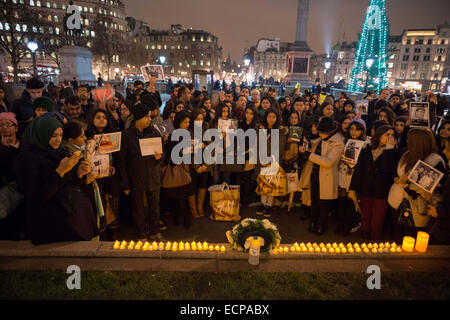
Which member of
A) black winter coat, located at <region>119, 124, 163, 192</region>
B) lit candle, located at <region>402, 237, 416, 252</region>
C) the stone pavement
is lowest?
the stone pavement

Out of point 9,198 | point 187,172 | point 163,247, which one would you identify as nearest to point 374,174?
point 187,172

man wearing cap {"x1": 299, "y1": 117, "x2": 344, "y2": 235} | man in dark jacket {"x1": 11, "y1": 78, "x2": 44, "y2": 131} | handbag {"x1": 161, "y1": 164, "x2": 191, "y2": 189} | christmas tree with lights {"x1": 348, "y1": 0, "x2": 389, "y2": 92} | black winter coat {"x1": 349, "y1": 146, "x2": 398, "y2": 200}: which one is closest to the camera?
black winter coat {"x1": 349, "y1": 146, "x2": 398, "y2": 200}

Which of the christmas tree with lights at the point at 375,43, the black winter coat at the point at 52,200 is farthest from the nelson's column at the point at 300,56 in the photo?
the black winter coat at the point at 52,200

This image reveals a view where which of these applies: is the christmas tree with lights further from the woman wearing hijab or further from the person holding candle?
the woman wearing hijab

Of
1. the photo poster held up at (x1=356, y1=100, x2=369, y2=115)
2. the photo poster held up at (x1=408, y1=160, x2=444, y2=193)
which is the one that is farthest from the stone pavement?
the photo poster held up at (x1=356, y1=100, x2=369, y2=115)

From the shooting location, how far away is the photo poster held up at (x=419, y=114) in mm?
6188

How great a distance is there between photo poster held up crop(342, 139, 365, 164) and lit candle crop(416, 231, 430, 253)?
149 centimetres

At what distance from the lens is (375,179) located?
4891mm

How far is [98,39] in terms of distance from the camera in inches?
2089

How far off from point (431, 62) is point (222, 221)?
375 feet

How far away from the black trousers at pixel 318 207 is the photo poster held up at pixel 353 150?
2.49 ft

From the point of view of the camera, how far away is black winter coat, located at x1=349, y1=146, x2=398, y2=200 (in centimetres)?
477

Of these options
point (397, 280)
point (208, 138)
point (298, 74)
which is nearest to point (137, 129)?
point (208, 138)
